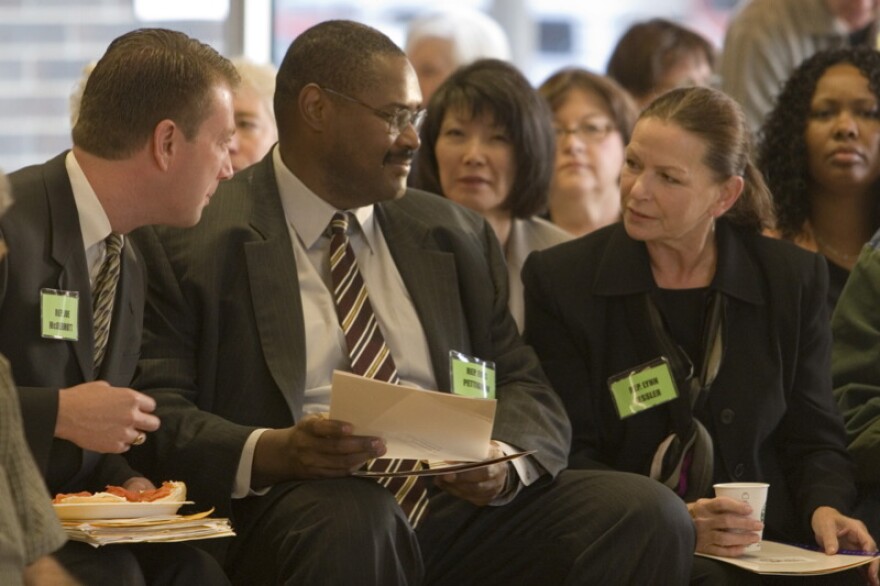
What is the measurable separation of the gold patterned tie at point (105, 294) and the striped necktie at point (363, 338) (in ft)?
1.89

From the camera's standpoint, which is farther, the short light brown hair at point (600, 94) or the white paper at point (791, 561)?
the short light brown hair at point (600, 94)

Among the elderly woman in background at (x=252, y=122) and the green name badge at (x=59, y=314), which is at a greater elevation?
the elderly woman in background at (x=252, y=122)

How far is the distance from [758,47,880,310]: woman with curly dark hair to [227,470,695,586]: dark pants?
156 cm

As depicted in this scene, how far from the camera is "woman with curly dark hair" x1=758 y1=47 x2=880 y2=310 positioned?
451cm

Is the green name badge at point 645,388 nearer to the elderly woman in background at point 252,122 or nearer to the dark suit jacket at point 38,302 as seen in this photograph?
the dark suit jacket at point 38,302

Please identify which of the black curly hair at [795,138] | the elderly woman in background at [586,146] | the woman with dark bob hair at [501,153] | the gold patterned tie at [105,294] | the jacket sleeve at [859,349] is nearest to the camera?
the gold patterned tie at [105,294]

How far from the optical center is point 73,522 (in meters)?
2.68

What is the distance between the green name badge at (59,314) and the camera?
2869 millimetres

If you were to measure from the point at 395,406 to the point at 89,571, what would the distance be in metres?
0.65

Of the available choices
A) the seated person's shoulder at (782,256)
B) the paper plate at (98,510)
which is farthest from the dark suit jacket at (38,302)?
the seated person's shoulder at (782,256)

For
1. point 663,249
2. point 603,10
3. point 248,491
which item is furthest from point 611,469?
point 603,10

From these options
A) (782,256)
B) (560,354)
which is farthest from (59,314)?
(782,256)

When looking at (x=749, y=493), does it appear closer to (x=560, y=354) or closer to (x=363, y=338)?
(x=560, y=354)

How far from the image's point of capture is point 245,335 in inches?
130
